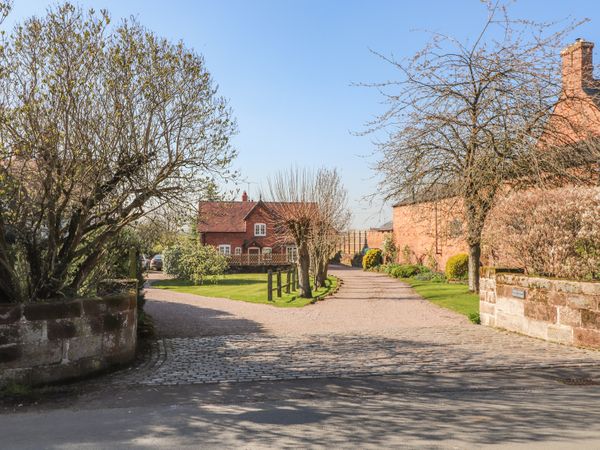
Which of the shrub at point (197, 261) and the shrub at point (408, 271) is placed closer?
the shrub at point (197, 261)

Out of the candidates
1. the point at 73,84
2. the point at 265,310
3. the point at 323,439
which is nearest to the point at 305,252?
the point at 265,310

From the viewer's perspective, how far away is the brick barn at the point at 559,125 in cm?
1548

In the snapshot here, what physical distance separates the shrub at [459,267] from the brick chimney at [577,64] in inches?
416

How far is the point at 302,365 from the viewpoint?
26.0 feet

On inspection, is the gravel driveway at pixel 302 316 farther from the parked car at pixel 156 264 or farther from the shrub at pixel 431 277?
the parked car at pixel 156 264

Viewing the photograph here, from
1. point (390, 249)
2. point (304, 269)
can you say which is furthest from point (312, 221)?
point (390, 249)

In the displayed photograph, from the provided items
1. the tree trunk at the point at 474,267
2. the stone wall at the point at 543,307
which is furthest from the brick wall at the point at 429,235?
the stone wall at the point at 543,307

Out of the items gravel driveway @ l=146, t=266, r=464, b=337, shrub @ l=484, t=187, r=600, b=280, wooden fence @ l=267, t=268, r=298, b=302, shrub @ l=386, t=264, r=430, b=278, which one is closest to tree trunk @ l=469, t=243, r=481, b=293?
gravel driveway @ l=146, t=266, r=464, b=337

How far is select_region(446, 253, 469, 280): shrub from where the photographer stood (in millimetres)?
26548

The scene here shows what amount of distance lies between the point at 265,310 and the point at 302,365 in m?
8.06

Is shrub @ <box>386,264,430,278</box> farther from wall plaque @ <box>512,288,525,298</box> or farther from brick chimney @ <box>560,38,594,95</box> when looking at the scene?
wall plaque @ <box>512,288,525,298</box>

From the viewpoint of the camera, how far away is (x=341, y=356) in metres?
8.59

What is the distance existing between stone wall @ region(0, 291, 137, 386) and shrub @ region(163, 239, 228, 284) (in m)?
21.9

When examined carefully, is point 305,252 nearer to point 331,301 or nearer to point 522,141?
point 331,301
